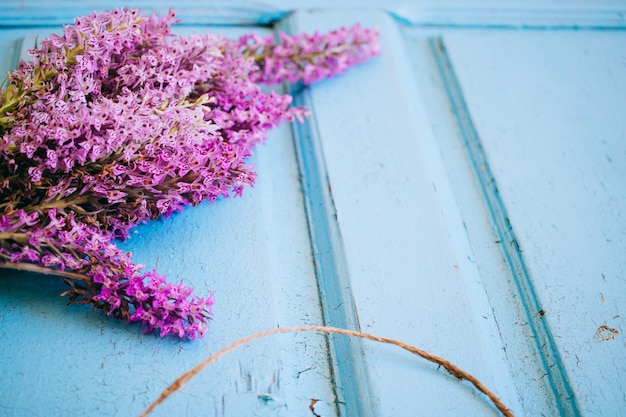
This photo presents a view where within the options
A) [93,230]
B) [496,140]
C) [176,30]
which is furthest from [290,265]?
[176,30]

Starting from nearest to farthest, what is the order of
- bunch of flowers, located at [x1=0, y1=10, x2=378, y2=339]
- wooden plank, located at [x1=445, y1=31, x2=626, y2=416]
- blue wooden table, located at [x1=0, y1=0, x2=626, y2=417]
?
1. bunch of flowers, located at [x1=0, y1=10, x2=378, y2=339]
2. blue wooden table, located at [x1=0, y1=0, x2=626, y2=417]
3. wooden plank, located at [x1=445, y1=31, x2=626, y2=416]

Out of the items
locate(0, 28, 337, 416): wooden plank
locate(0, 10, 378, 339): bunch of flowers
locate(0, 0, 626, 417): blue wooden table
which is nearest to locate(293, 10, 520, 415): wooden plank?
locate(0, 0, 626, 417): blue wooden table

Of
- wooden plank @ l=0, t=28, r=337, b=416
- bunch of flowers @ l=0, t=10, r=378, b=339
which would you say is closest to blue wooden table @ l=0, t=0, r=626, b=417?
wooden plank @ l=0, t=28, r=337, b=416

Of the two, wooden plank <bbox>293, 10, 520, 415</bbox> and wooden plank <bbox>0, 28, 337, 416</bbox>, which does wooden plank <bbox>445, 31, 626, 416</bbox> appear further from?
wooden plank <bbox>0, 28, 337, 416</bbox>

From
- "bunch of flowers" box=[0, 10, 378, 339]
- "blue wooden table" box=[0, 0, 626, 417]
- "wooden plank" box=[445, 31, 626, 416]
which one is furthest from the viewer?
"wooden plank" box=[445, 31, 626, 416]

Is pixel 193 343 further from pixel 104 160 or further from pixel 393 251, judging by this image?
pixel 393 251

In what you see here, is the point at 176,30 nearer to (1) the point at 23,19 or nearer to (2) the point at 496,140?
(1) the point at 23,19

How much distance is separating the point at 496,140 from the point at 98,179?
1.09m

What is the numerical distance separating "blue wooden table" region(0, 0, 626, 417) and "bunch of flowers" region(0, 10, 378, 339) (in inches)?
5.1

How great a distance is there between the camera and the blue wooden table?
929 mm

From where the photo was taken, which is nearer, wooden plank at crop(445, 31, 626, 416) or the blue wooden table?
the blue wooden table

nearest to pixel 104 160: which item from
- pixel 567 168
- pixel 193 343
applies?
pixel 193 343

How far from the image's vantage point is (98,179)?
838 millimetres

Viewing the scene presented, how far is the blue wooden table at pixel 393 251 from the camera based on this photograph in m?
0.93
